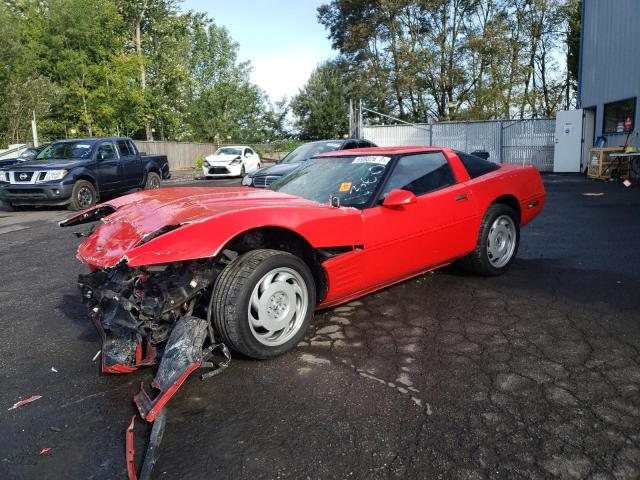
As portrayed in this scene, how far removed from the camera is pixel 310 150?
12227 millimetres

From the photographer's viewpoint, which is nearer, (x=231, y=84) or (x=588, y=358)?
(x=588, y=358)

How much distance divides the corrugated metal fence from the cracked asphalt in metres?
18.2

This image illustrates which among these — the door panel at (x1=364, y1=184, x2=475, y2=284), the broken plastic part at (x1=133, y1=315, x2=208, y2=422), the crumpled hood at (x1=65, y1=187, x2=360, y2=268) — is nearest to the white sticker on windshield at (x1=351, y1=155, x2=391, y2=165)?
the door panel at (x1=364, y1=184, x2=475, y2=284)

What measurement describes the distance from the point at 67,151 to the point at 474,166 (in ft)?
36.8

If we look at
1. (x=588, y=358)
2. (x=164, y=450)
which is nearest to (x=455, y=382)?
(x=588, y=358)

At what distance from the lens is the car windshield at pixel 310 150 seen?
1188 centimetres

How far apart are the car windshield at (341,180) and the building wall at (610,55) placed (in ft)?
43.6

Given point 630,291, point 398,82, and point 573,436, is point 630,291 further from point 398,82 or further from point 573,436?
point 398,82

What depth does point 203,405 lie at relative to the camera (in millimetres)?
2676

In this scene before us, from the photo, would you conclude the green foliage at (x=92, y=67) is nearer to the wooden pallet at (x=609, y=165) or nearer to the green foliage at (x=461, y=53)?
the green foliage at (x=461, y=53)

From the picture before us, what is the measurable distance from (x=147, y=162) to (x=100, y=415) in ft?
43.1

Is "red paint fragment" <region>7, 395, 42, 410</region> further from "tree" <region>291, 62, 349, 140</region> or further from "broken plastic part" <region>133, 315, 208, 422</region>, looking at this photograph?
"tree" <region>291, 62, 349, 140</region>

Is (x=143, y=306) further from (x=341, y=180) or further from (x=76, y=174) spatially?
(x=76, y=174)

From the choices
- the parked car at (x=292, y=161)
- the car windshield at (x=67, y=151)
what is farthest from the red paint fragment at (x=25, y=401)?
the car windshield at (x=67, y=151)
